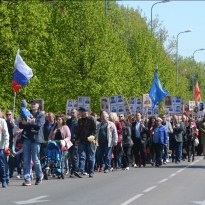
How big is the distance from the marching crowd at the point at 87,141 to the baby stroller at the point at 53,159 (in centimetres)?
20

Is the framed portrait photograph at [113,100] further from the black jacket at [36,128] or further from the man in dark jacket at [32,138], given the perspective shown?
the black jacket at [36,128]

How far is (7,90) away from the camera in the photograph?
3881 cm

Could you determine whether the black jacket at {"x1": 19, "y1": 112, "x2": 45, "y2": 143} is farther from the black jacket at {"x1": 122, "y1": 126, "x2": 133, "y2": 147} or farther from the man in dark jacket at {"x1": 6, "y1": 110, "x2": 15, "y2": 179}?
the black jacket at {"x1": 122, "y1": 126, "x2": 133, "y2": 147}

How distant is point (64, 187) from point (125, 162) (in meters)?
8.77

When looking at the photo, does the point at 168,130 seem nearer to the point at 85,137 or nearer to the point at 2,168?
the point at 85,137

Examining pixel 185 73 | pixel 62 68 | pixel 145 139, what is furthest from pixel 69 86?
pixel 185 73

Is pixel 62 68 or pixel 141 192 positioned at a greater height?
pixel 62 68

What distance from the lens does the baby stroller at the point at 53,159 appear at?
21906 millimetres

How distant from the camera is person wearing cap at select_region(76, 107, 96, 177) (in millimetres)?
22891

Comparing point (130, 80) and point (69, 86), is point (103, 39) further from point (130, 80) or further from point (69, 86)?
point (130, 80)

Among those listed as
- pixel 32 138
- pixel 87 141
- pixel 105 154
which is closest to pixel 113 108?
pixel 105 154

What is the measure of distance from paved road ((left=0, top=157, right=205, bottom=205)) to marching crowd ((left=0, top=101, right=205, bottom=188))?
66 centimetres


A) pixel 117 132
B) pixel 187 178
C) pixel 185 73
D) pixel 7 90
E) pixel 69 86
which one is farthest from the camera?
pixel 185 73

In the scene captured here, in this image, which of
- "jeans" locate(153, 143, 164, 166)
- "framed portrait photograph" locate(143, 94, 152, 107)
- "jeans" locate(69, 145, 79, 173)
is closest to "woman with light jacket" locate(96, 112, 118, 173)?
"jeans" locate(69, 145, 79, 173)
